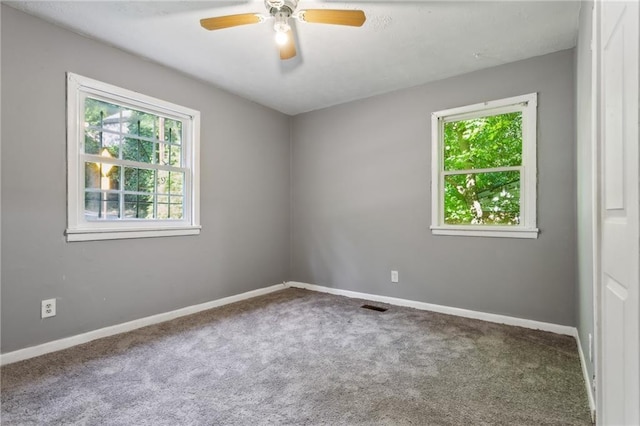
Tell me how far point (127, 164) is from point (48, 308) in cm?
127

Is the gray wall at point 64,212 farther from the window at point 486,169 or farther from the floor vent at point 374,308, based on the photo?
the window at point 486,169

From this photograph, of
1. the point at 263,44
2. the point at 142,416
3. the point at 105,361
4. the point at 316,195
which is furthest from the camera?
the point at 316,195

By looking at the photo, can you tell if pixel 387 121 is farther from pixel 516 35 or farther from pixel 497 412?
pixel 497 412

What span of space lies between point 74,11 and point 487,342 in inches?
153

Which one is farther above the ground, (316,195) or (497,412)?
(316,195)

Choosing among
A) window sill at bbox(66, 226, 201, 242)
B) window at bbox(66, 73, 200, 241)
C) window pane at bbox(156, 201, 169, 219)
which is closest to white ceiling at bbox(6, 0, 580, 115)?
window at bbox(66, 73, 200, 241)

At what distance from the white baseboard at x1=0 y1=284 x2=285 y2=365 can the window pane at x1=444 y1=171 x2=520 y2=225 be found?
2573mm

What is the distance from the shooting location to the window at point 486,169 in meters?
2.87

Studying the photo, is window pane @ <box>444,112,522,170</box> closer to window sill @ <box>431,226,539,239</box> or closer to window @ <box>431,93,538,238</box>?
window @ <box>431,93,538,238</box>

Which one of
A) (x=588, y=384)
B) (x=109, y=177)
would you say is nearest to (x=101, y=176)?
(x=109, y=177)

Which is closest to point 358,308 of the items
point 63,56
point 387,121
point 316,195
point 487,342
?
point 487,342

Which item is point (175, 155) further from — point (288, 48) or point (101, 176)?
point (288, 48)

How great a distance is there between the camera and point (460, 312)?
10.4 ft

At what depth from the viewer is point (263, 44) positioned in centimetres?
262
